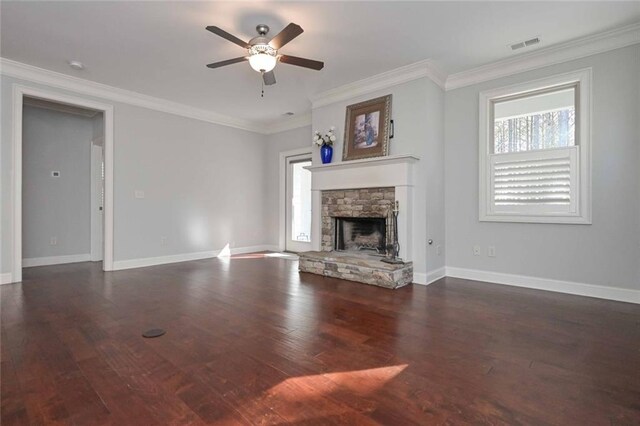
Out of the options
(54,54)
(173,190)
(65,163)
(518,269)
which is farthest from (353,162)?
(65,163)

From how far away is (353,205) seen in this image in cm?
451

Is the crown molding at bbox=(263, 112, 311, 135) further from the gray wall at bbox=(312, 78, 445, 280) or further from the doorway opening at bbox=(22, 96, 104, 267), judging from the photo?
the doorway opening at bbox=(22, 96, 104, 267)

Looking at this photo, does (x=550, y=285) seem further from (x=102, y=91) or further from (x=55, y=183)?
(x=55, y=183)

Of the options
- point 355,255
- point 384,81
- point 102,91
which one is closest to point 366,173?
point 355,255

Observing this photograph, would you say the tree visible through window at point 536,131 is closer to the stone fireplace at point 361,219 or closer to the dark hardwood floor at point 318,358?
the stone fireplace at point 361,219

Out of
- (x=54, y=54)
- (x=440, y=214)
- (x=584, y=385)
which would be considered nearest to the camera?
(x=584, y=385)

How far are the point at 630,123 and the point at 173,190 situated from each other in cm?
617

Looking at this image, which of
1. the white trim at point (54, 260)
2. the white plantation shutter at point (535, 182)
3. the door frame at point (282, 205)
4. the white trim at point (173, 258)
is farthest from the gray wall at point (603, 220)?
the white trim at point (54, 260)

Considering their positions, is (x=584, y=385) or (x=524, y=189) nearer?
(x=584, y=385)

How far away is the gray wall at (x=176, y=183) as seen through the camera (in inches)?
189

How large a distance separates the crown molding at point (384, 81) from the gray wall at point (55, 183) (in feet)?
14.4

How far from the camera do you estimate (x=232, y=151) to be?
6414mm

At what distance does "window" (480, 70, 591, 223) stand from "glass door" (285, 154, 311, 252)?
347cm

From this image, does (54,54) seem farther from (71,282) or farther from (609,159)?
(609,159)
